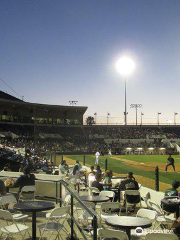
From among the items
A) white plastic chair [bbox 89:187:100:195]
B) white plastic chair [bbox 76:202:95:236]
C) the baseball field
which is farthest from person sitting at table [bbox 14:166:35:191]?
the baseball field

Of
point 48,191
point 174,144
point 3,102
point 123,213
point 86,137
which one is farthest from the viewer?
point 86,137

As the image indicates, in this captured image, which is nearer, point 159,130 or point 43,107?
point 43,107

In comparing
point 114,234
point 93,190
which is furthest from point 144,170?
point 114,234

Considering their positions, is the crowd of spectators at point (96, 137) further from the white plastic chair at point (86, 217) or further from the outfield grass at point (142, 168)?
the white plastic chair at point (86, 217)

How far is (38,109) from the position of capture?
74000 mm

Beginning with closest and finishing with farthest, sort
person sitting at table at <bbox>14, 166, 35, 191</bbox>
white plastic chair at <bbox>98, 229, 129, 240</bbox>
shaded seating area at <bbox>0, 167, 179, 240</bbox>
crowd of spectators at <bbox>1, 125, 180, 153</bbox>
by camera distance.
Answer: white plastic chair at <bbox>98, 229, 129, 240</bbox>, shaded seating area at <bbox>0, 167, 179, 240</bbox>, person sitting at table at <bbox>14, 166, 35, 191</bbox>, crowd of spectators at <bbox>1, 125, 180, 153</bbox>

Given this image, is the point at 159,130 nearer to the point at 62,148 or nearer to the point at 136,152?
the point at 136,152

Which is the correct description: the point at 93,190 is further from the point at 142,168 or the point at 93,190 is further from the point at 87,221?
the point at 142,168

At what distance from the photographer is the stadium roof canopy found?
217ft

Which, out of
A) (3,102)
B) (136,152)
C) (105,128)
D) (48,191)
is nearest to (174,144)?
(136,152)

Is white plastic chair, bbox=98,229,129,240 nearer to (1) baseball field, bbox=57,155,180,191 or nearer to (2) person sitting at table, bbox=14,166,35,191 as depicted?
(2) person sitting at table, bbox=14,166,35,191

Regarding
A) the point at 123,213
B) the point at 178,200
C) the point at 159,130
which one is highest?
the point at 159,130

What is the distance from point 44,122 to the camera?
7431 cm

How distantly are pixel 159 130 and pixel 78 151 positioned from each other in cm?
3319
